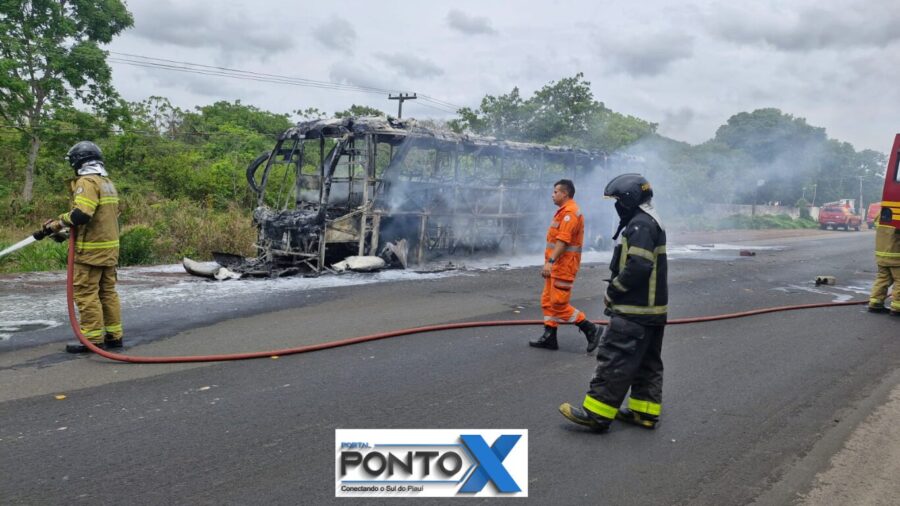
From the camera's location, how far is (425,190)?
43.4 ft

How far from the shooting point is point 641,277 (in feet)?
12.9

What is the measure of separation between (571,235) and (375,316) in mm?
2761

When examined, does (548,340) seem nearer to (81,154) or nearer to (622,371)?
(622,371)

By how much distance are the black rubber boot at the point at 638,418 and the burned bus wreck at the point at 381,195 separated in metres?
7.84

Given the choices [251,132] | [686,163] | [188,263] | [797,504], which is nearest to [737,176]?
[686,163]

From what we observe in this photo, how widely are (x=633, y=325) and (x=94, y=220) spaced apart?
4.68 metres

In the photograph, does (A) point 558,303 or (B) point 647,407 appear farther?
(A) point 558,303

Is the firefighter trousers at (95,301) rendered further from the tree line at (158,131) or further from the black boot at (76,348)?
the tree line at (158,131)

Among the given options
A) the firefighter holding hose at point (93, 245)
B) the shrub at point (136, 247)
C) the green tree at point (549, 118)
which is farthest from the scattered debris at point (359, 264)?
the green tree at point (549, 118)

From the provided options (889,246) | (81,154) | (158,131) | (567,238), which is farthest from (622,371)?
(158,131)

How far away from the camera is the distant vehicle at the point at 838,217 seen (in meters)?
39.7

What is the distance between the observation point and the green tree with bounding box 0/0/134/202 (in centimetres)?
1838

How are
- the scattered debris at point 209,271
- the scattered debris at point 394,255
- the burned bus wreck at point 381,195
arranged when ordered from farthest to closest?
the scattered debris at point 394,255
the burned bus wreck at point 381,195
the scattered debris at point 209,271

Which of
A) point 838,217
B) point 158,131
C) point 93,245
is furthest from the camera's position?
point 838,217
